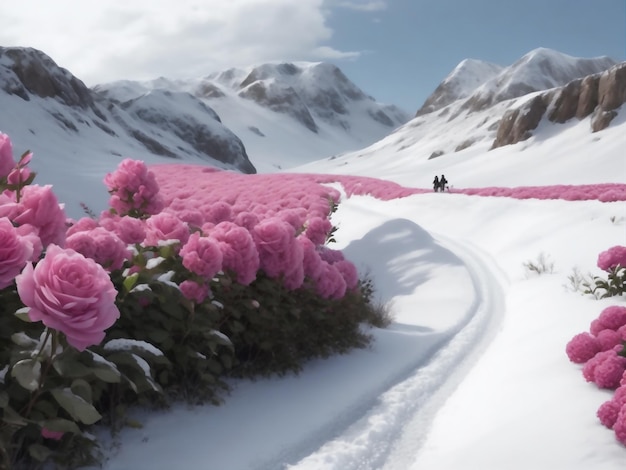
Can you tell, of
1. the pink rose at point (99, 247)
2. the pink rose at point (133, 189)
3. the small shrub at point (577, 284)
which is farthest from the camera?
the small shrub at point (577, 284)

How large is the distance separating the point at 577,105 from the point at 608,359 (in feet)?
154

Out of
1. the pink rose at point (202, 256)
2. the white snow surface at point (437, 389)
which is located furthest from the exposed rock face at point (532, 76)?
the pink rose at point (202, 256)

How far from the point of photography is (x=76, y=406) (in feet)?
7.61

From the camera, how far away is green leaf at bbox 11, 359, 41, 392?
2.22m

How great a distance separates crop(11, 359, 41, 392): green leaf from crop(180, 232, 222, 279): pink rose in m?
1.43

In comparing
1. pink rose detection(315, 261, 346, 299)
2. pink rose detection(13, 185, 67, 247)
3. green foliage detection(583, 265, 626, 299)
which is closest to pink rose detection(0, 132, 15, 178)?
pink rose detection(13, 185, 67, 247)

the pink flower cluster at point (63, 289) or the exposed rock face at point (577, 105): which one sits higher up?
the exposed rock face at point (577, 105)

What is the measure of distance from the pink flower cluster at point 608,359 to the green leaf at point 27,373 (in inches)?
131

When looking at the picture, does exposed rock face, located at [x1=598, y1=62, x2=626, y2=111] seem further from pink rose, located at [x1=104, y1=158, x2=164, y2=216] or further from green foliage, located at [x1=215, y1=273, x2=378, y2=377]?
pink rose, located at [x1=104, y1=158, x2=164, y2=216]

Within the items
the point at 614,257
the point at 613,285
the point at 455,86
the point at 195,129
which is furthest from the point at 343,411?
the point at 455,86

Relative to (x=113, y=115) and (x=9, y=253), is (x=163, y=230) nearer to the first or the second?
(x=9, y=253)

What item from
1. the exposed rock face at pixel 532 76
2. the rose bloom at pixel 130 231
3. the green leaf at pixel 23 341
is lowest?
the green leaf at pixel 23 341

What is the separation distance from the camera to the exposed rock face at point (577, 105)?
41281mm

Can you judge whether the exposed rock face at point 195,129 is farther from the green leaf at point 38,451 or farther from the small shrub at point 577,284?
the green leaf at point 38,451
